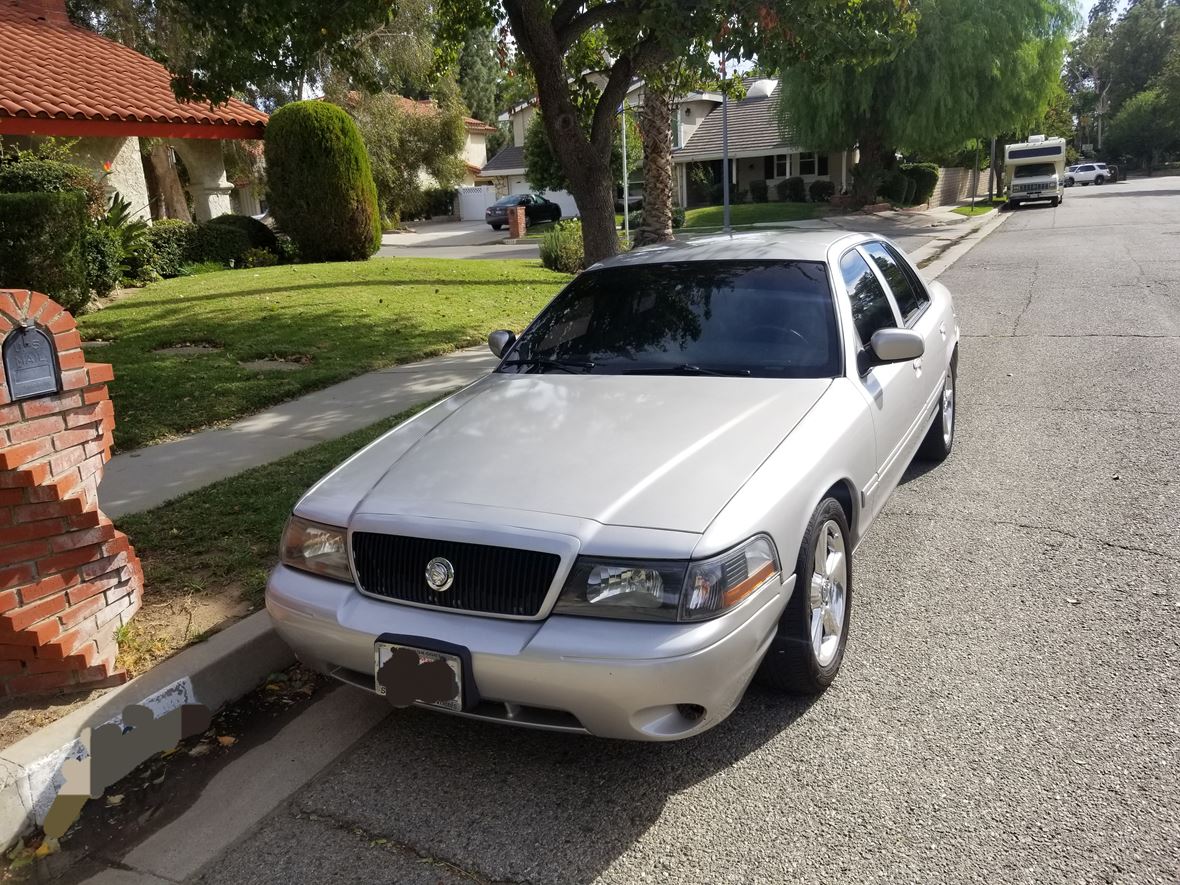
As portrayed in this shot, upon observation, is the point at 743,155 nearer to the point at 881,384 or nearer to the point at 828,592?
the point at 881,384

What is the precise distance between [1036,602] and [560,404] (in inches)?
87.6

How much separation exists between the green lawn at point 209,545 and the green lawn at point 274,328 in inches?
61.0

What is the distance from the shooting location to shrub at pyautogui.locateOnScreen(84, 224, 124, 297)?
12.7 meters

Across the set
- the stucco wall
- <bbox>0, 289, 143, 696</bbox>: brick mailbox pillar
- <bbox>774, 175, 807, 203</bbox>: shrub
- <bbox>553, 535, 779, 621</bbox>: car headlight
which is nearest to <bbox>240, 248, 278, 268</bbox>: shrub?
the stucco wall

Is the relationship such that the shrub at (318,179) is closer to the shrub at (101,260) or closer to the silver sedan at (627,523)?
the shrub at (101,260)

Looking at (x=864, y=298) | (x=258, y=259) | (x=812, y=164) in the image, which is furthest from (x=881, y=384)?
(x=812, y=164)

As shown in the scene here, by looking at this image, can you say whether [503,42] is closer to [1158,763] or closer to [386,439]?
[386,439]

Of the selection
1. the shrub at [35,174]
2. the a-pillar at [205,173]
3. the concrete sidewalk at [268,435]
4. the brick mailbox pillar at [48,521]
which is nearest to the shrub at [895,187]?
the a-pillar at [205,173]

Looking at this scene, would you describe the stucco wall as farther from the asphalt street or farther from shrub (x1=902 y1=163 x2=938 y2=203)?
shrub (x1=902 y1=163 x2=938 y2=203)

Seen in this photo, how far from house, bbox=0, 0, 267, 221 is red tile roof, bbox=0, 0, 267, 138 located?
1cm

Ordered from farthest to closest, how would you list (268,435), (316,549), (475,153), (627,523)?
1. (475,153)
2. (268,435)
3. (316,549)
4. (627,523)

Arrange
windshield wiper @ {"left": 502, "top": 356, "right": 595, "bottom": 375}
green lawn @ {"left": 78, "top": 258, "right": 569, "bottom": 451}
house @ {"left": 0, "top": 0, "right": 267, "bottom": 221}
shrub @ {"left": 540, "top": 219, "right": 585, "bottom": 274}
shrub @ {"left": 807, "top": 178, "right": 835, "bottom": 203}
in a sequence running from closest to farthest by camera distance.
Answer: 1. windshield wiper @ {"left": 502, "top": 356, "right": 595, "bottom": 375}
2. green lawn @ {"left": 78, "top": 258, "right": 569, "bottom": 451}
3. house @ {"left": 0, "top": 0, "right": 267, "bottom": 221}
4. shrub @ {"left": 540, "top": 219, "right": 585, "bottom": 274}
5. shrub @ {"left": 807, "top": 178, "right": 835, "bottom": 203}

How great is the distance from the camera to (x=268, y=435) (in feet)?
22.3

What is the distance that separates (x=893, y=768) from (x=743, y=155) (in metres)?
41.7
